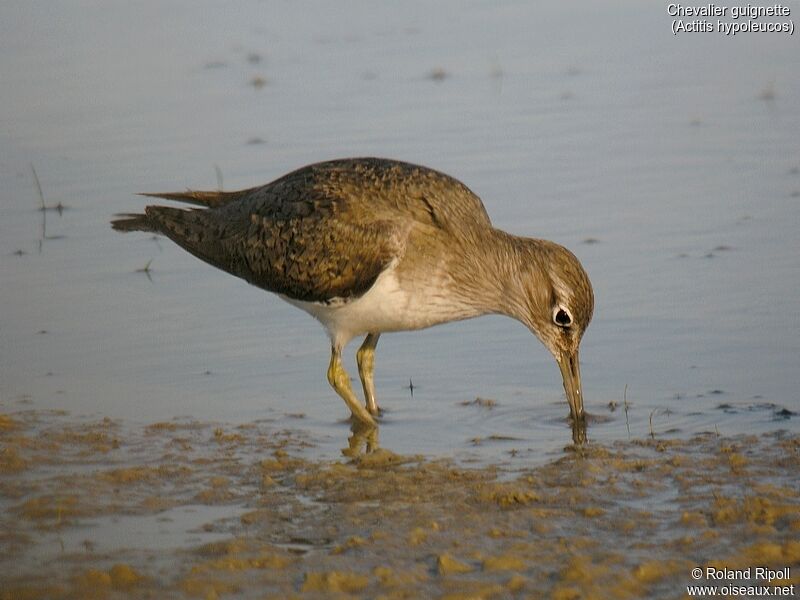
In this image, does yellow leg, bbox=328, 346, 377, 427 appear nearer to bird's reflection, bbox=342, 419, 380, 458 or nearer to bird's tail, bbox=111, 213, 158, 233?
bird's reflection, bbox=342, 419, 380, 458

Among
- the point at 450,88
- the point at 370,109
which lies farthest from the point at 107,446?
the point at 450,88

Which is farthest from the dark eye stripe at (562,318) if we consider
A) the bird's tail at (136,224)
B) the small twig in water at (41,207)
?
the small twig in water at (41,207)

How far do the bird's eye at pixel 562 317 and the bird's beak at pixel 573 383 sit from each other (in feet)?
0.61

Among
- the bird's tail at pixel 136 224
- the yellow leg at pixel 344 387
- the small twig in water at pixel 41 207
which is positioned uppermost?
the small twig in water at pixel 41 207

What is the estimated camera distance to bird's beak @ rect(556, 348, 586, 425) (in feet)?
28.1

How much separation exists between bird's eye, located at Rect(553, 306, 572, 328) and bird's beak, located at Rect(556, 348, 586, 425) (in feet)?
0.61

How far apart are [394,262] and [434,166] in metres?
3.59

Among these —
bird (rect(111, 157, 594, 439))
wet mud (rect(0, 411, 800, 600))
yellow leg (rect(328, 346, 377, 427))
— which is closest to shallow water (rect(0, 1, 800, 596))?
yellow leg (rect(328, 346, 377, 427))

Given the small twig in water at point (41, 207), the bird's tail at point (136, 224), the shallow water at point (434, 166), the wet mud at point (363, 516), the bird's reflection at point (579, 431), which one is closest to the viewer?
the wet mud at point (363, 516)

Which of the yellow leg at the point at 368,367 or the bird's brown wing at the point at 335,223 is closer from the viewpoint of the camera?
the bird's brown wing at the point at 335,223

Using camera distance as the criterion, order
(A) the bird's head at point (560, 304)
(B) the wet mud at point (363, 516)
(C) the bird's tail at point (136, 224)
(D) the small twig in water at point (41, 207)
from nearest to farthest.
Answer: (B) the wet mud at point (363, 516)
(A) the bird's head at point (560, 304)
(C) the bird's tail at point (136, 224)
(D) the small twig in water at point (41, 207)

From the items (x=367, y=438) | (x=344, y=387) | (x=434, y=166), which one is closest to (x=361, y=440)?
(x=367, y=438)

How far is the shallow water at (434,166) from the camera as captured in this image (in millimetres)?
9008

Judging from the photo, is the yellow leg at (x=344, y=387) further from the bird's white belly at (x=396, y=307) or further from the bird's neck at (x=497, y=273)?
the bird's neck at (x=497, y=273)
